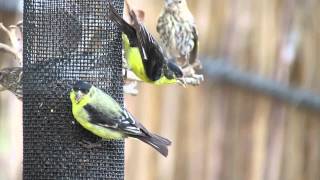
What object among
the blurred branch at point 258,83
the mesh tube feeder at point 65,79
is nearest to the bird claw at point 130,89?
the mesh tube feeder at point 65,79

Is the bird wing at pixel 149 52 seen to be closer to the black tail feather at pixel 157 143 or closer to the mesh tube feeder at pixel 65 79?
the mesh tube feeder at pixel 65 79

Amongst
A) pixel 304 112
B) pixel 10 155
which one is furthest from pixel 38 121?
pixel 304 112

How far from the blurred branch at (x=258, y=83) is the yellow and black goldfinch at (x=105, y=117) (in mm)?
3288

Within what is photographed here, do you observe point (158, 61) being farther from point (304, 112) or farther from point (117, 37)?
point (304, 112)

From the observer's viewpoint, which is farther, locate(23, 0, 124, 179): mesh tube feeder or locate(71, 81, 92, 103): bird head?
locate(23, 0, 124, 179): mesh tube feeder

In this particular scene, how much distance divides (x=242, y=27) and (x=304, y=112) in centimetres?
89

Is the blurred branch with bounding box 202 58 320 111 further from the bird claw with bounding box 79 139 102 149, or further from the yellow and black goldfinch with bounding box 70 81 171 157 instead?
the yellow and black goldfinch with bounding box 70 81 171 157

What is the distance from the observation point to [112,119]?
14.3 ft

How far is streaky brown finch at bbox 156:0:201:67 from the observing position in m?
6.28

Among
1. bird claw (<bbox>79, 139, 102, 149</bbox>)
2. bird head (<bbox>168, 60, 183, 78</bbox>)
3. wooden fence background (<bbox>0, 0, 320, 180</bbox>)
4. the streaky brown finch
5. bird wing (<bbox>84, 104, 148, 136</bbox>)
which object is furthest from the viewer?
wooden fence background (<bbox>0, 0, 320, 180</bbox>)

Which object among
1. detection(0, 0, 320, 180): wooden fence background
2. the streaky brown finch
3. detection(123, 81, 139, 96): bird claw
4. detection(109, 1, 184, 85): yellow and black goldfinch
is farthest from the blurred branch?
detection(109, 1, 184, 85): yellow and black goldfinch

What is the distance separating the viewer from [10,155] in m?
6.91

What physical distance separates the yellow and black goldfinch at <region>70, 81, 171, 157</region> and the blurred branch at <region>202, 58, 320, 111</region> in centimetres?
329

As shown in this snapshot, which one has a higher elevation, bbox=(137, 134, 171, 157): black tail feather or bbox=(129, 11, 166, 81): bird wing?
bbox=(129, 11, 166, 81): bird wing
